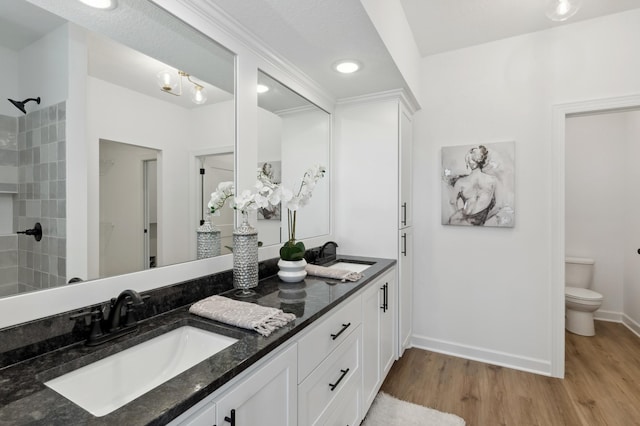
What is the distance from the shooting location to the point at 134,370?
93 centimetres

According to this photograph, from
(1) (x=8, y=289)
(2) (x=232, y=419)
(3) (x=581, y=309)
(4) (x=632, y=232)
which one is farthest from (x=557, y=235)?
(1) (x=8, y=289)

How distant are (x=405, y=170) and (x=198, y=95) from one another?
1.71 meters

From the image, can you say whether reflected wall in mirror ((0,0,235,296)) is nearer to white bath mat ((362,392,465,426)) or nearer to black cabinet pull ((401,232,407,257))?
white bath mat ((362,392,465,426))

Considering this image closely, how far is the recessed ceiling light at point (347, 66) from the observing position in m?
1.93

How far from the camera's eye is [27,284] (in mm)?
877

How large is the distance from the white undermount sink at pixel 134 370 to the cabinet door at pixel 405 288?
174 centimetres

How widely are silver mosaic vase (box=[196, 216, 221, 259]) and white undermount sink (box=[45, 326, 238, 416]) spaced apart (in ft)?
1.40

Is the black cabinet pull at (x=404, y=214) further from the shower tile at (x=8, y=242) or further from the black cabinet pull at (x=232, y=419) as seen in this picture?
the shower tile at (x=8, y=242)

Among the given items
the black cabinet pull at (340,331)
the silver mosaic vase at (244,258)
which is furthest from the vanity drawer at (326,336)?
the silver mosaic vase at (244,258)

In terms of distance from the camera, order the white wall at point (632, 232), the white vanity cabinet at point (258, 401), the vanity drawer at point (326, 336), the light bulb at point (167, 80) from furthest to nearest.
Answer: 1. the white wall at point (632, 232)
2. the light bulb at point (167, 80)
3. the vanity drawer at point (326, 336)
4. the white vanity cabinet at point (258, 401)

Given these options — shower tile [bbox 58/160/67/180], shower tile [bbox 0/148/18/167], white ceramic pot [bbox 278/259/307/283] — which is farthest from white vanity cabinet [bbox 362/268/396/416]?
shower tile [bbox 0/148/18/167]

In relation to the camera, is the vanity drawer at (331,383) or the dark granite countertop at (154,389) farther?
the vanity drawer at (331,383)

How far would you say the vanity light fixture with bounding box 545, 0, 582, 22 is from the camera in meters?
1.84

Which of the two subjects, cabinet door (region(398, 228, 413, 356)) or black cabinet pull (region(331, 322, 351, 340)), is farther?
cabinet door (region(398, 228, 413, 356))
